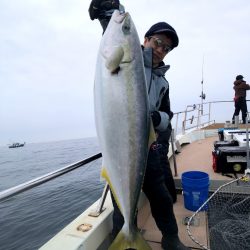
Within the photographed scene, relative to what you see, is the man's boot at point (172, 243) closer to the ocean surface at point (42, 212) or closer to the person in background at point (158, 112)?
the person in background at point (158, 112)

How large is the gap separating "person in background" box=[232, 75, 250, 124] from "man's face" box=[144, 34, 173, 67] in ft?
30.8

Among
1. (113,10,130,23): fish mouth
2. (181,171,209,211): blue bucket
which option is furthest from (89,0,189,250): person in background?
(181,171,209,211): blue bucket

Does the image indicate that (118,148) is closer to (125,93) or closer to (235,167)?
(125,93)

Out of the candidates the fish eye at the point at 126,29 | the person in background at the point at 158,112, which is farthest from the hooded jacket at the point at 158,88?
the fish eye at the point at 126,29

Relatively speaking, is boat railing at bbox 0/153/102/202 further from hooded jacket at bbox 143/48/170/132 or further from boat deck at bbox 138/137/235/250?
boat deck at bbox 138/137/235/250

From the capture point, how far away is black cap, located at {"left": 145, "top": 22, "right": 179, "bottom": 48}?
7.66 ft

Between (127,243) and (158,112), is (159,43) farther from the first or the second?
(127,243)

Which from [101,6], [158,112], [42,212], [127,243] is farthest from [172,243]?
[42,212]

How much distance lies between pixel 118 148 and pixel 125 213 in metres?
0.50

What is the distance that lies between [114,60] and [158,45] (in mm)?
897

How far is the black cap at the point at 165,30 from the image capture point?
7.66ft

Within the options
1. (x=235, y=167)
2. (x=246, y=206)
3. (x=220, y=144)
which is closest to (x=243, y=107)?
(x=220, y=144)

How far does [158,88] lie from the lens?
2.47 meters

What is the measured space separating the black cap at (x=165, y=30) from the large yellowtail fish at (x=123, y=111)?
61cm
